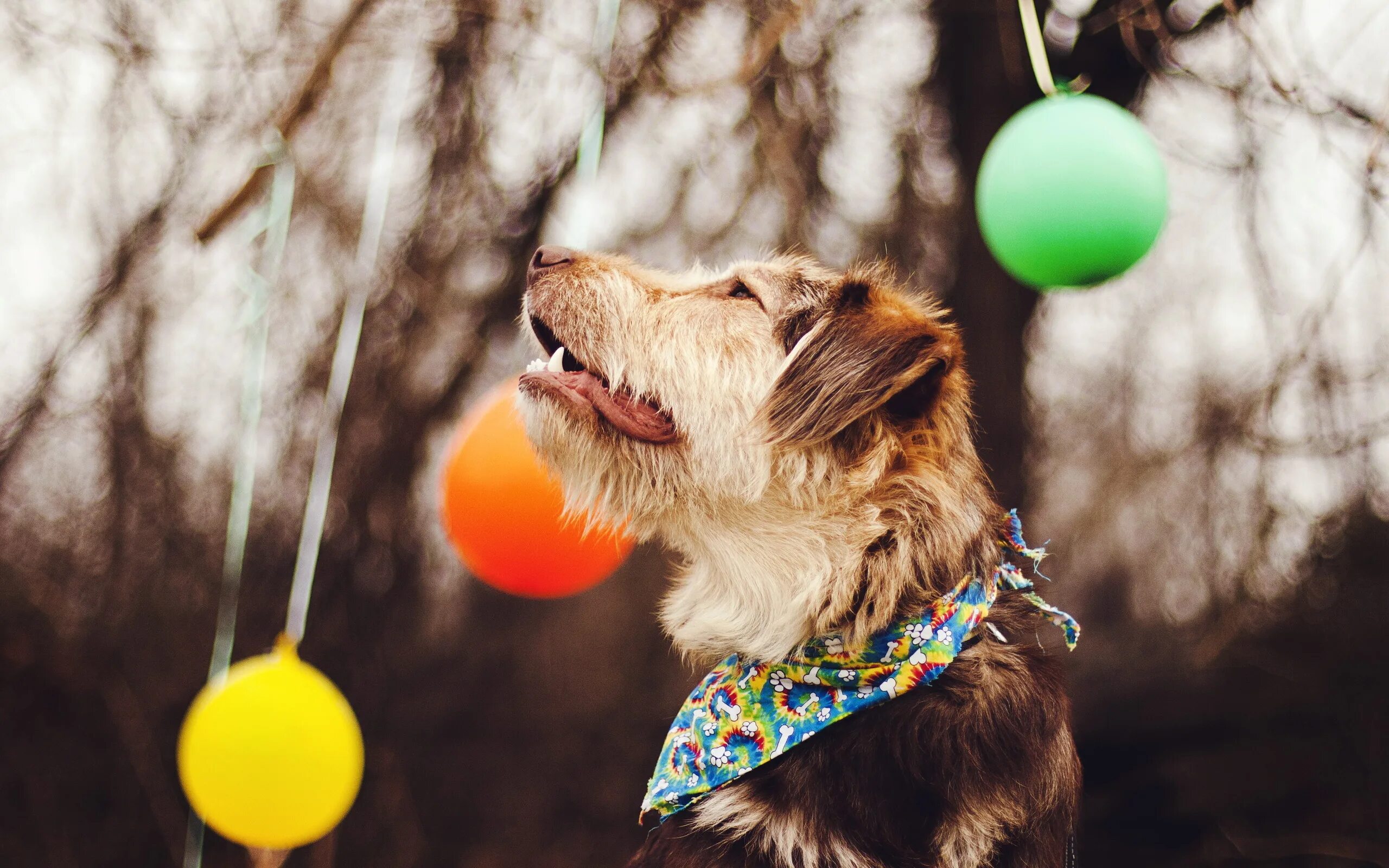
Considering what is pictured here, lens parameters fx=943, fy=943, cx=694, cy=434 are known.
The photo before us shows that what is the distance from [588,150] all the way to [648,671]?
5.71 m

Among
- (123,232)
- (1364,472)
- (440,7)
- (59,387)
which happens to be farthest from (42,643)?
(1364,472)

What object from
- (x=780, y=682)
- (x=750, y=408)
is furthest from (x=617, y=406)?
(x=780, y=682)

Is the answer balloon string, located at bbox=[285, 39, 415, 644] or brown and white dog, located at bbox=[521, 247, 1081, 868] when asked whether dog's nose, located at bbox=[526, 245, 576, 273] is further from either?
balloon string, located at bbox=[285, 39, 415, 644]

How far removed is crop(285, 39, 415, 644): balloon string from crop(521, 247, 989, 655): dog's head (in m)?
0.68

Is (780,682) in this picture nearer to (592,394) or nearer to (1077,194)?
(592,394)

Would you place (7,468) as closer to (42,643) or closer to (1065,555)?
(42,643)

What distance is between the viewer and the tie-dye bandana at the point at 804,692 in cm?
191

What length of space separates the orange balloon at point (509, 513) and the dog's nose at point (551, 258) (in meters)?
0.32

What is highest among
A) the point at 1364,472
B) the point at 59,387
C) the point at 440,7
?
the point at 440,7

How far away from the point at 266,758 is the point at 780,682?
1.12 m

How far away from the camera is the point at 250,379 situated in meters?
2.78

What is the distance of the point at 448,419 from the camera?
4.92m

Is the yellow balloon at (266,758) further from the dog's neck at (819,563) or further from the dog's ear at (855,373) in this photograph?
the dog's ear at (855,373)

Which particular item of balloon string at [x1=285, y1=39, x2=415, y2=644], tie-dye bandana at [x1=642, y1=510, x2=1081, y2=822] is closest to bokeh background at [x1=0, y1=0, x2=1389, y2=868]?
balloon string at [x1=285, y1=39, x2=415, y2=644]
